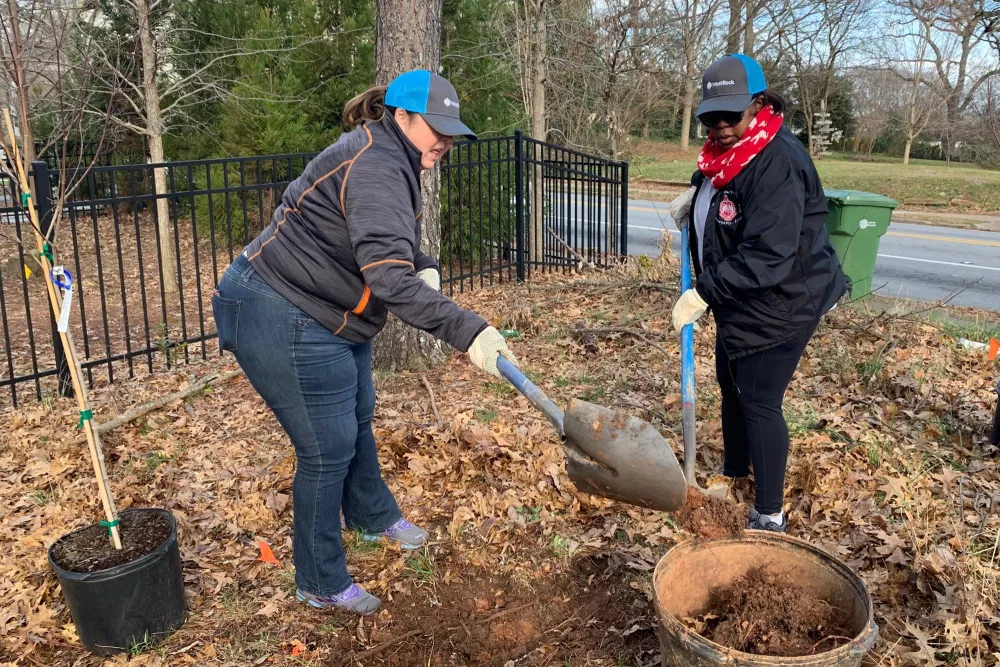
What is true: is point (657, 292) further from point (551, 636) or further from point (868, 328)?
point (551, 636)

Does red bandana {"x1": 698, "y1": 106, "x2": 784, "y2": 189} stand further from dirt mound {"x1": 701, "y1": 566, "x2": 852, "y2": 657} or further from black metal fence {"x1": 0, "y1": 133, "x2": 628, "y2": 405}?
black metal fence {"x1": 0, "y1": 133, "x2": 628, "y2": 405}

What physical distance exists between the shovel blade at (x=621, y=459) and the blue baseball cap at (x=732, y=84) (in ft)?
3.96

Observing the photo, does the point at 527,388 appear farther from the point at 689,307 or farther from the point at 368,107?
the point at 368,107

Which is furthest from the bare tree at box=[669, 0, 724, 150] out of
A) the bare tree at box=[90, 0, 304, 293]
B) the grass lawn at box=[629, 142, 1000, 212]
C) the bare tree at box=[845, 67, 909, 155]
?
the bare tree at box=[845, 67, 909, 155]

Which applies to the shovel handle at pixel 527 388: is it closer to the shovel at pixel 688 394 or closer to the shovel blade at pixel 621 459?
the shovel blade at pixel 621 459

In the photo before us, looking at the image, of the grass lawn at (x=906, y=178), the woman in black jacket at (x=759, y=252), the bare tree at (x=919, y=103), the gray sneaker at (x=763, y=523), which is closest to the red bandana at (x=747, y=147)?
the woman in black jacket at (x=759, y=252)

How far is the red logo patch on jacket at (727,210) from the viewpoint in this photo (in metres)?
2.93

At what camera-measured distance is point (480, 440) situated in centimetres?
406

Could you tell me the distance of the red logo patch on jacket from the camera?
2934 millimetres

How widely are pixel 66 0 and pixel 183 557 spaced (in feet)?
21.6

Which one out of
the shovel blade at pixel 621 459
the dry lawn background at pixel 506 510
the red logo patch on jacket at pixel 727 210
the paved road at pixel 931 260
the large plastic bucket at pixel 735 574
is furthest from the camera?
the paved road at pixel 931 260

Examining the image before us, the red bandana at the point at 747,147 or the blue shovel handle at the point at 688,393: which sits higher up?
the red bandana at the point at 747,147

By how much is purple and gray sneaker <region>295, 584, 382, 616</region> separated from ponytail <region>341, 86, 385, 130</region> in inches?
70.1

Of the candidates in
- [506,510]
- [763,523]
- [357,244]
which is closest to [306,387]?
[357,244]
